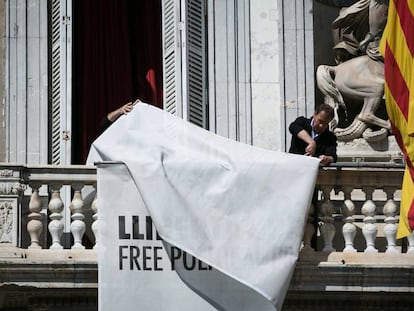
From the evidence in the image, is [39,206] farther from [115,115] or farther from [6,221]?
[115,115]

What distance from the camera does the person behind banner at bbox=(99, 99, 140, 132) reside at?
70.5 feet

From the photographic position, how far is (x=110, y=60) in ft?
76.8

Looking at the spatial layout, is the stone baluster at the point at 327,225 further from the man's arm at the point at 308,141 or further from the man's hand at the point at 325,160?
the man's arm at the point at 308,141

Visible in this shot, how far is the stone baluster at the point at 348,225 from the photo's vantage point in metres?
21.5

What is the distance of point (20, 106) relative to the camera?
22.9 meters

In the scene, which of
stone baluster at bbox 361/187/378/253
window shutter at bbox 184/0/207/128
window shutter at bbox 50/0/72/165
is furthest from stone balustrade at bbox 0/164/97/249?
stone baluster at bbox 361/187/378/253

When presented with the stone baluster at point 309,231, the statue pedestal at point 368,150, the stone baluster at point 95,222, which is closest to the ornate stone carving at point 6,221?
the stone baluster at point 95,222

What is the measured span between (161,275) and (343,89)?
333 centimetres

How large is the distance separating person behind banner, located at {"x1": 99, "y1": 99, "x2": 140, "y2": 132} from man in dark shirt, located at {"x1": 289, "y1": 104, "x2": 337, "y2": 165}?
147cm

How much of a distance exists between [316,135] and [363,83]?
1538 mm

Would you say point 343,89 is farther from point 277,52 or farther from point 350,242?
point 350,242

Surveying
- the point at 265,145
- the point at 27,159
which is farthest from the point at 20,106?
the point at 265,145

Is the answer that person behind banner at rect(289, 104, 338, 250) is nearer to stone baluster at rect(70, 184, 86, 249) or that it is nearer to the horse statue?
the horse statue

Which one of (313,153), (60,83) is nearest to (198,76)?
(60,83)
